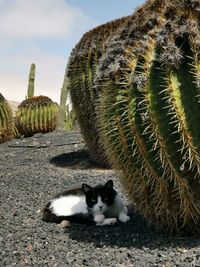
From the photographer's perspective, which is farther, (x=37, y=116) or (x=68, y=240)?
(x=37, y=116)

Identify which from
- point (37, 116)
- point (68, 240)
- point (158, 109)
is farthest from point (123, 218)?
point (37, 116)

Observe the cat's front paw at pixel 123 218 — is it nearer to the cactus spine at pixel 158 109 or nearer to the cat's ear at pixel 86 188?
the cat's ear at pixel 86 188

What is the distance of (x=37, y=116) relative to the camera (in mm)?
14758

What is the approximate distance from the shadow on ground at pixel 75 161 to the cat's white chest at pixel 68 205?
10.5 feet

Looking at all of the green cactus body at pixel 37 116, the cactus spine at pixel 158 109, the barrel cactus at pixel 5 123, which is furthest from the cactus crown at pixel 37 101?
the cactus spine at pixel 158 109

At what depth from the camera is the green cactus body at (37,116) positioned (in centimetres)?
1480

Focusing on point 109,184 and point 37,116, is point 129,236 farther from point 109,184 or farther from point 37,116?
point 37,116

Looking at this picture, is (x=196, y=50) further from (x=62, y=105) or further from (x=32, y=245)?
(x=62, y=105)

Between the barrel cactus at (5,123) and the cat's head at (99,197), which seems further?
the barrel cactus at (5,123)

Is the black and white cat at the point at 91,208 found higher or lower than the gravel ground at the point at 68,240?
higher

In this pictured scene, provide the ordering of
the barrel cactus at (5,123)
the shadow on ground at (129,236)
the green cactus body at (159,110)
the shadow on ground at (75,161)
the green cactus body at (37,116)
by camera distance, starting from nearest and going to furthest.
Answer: the green cactus body at (159,110) → the shadow on ground at (129,236) → the shadow on ground at (75,161) → the barrel cactus at (5,123) → the green cactus body at (37,116)

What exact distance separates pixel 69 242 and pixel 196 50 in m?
1.68

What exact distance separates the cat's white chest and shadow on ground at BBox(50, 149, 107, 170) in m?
3.19

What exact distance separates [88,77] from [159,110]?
421 cm
